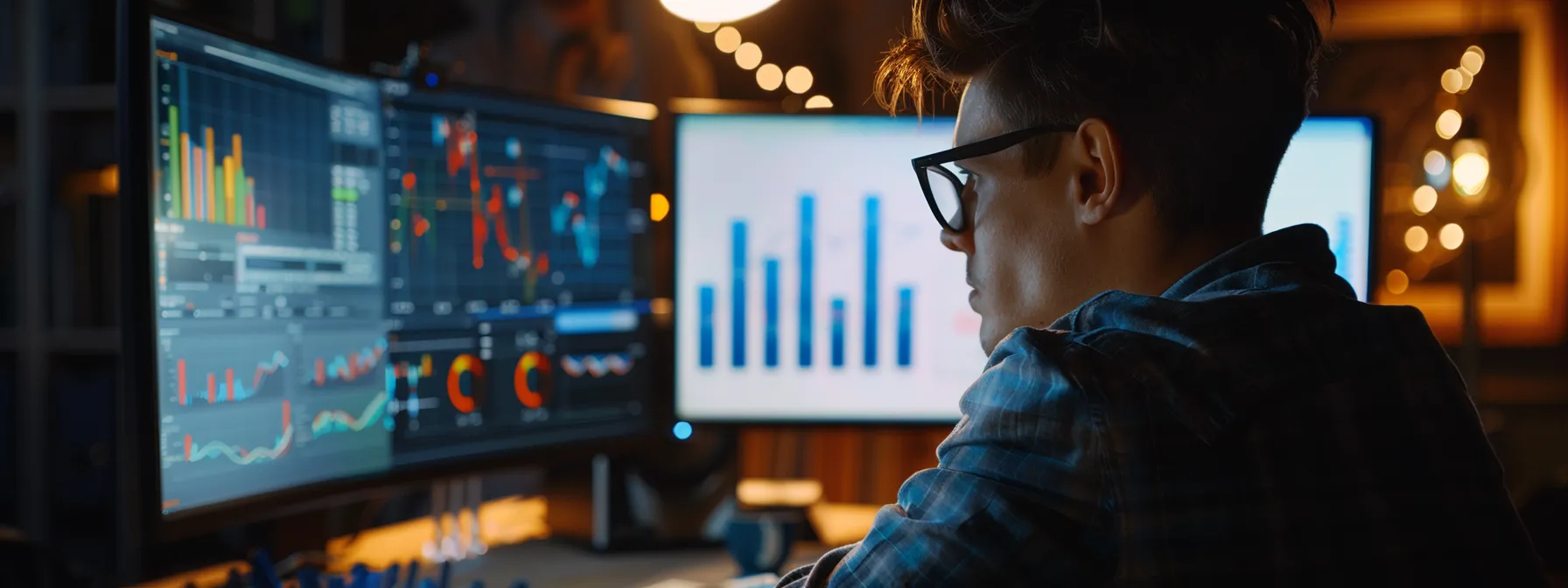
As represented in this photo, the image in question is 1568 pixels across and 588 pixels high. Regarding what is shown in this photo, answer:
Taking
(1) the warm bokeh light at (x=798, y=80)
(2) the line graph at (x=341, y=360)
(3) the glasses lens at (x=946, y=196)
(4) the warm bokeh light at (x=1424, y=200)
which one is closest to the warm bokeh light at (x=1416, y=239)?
(4) the warm bokeh light at (x=1424, y=200)

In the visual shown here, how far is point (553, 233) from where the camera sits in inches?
45.0

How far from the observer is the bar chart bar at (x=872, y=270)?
4.04 feet

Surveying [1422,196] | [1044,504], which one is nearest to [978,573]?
[1044,504]

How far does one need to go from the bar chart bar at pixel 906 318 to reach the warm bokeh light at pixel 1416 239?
1653mm

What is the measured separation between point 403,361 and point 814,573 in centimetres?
55

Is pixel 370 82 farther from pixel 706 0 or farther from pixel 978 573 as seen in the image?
pixel 978 573

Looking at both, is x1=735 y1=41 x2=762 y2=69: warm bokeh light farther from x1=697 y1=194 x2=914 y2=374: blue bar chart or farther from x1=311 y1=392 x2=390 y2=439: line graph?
x1=311 y1=392 x2=390 y2=439: line graph

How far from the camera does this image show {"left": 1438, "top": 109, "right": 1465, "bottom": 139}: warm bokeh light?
1.96 meters

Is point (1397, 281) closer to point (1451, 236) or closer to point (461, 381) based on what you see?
point (1451, 236)

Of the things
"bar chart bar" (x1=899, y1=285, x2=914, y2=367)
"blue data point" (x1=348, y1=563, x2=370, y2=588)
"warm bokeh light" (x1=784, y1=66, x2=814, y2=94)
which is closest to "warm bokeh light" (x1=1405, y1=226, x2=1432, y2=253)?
"warm bokeh light" (x1=784, y1=66, x2=814, y2=94)

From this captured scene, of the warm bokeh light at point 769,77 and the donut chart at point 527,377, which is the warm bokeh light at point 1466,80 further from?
the donut chart at point 527,377

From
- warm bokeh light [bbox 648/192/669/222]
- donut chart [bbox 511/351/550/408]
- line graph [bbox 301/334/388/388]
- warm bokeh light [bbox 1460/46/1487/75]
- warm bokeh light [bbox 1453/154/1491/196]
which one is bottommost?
donut chart [bbox 511/351/550/408]

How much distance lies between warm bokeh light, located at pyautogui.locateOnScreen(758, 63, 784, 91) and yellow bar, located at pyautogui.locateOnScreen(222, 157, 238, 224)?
3.81ft

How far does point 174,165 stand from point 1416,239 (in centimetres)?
243
